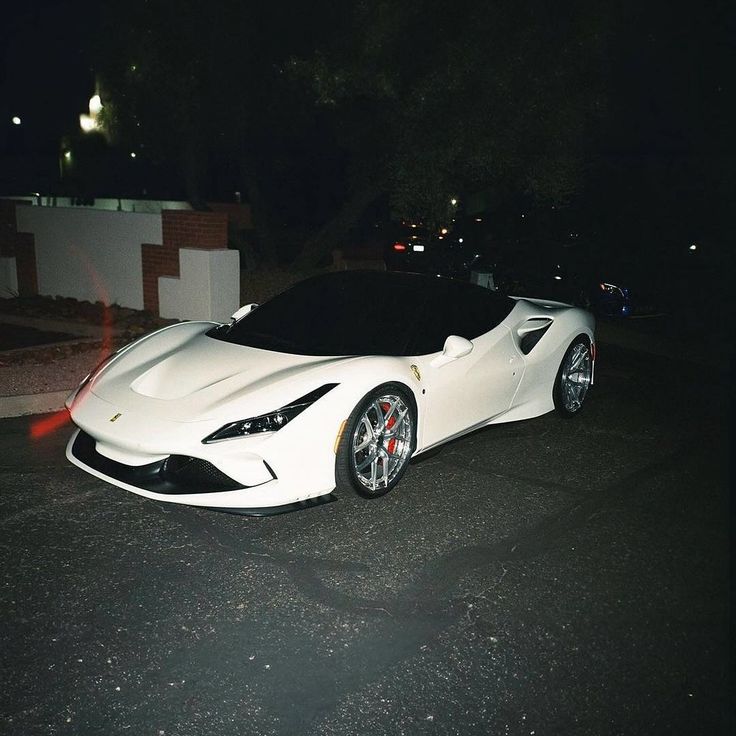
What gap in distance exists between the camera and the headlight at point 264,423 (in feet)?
13.4

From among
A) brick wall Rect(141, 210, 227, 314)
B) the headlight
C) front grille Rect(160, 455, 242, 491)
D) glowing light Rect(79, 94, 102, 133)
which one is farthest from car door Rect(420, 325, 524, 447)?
glowing light Rect(79, 94, 102, 133)

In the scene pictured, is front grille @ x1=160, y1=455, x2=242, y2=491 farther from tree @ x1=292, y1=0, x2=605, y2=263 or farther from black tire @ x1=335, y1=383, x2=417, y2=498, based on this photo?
tree @ x1=292, y1=0, x2=605, y2=263

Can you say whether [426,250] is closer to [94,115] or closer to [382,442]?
[94,115]

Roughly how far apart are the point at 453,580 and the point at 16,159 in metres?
60.2

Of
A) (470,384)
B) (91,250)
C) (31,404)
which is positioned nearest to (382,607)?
(470,384)

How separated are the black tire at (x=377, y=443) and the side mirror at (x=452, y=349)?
0.36 m

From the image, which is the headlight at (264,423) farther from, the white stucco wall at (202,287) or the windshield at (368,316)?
the white stucco wall at (202,287)

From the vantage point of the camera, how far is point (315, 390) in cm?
436

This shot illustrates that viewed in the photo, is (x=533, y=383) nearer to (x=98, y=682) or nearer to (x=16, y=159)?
(x=98, y=682)

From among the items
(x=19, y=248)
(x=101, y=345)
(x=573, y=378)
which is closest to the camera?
(x=573, y=378)

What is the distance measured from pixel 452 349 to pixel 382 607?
73.1 inches

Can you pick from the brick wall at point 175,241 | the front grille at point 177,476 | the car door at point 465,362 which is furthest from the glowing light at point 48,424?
the brick wall at point 175,241

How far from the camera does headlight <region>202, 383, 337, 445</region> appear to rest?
4.09 meters

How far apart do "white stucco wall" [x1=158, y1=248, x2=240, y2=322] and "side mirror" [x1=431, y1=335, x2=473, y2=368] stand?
5792 mm
